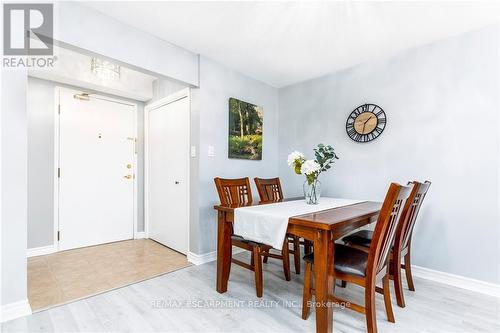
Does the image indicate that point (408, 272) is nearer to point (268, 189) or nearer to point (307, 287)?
point (307, 287)

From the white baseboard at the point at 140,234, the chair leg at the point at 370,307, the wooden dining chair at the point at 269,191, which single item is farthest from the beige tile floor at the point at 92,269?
the chair leg at the point at 370,307

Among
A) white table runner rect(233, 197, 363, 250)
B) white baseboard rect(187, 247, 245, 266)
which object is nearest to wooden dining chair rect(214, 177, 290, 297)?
white table runner rect(233, 197, 363, 250)

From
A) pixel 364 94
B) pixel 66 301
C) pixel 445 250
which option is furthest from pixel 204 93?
pixel 445 250

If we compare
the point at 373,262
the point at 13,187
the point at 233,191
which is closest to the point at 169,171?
the point at 233,191

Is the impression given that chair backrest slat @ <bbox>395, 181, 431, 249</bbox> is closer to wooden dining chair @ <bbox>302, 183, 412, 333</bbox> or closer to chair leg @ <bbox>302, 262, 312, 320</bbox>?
wooden dining chair @ <bbox>302, 183, 412, 333</bbox>

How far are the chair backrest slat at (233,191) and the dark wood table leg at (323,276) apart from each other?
3.04 ft

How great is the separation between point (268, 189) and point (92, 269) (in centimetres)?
194

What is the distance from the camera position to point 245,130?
3.26 m

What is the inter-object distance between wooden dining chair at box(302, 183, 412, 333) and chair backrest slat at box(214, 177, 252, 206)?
914 millimetres

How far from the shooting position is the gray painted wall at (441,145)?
84.0 inches

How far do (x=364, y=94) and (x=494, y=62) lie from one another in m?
1.05

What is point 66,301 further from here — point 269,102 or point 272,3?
point 269,102
